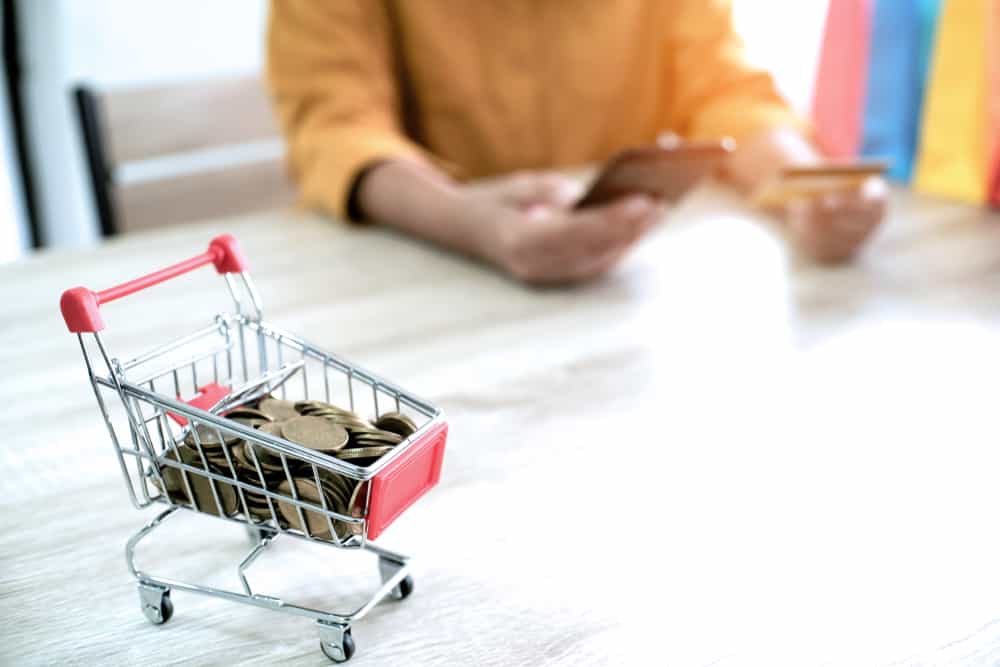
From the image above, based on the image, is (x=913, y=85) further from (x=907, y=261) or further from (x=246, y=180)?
(x=246, y=180)

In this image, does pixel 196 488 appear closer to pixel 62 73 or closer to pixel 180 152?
pixel 180 152

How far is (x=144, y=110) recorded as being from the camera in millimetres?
1622

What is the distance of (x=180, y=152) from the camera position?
5.60 ft

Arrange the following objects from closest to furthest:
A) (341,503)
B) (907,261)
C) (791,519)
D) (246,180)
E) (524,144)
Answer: (341,503) → (791,519) → (907,261) → (524,144) → (246,180)

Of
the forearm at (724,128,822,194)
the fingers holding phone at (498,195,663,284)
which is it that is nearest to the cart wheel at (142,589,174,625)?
the fingers holding phone at (498,195,663,284)

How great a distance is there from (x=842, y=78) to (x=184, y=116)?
43.5 inches

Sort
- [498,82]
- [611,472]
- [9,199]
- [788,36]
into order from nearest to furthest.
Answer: [611,472], [498,82], [788,36], [9,199]

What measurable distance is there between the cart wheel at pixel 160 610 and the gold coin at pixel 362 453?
143 mm

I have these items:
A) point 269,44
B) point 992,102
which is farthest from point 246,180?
point 992,102

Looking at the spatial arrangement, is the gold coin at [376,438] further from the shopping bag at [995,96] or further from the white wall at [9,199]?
the white wall at [9,199]

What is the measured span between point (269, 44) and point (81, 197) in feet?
4.44

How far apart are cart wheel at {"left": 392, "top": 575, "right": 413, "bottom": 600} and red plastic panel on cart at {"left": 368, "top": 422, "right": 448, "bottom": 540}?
61 millimetres

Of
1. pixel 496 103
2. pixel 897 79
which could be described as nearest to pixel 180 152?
pixel 496 103

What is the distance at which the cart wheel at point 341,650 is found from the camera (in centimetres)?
50
